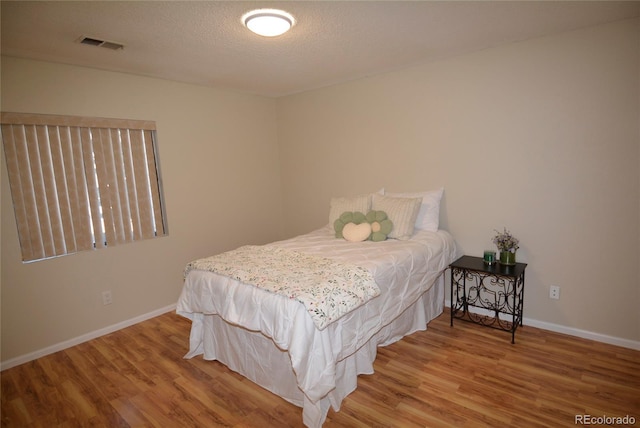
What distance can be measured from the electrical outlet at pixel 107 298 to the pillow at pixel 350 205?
215cm

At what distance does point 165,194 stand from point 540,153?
3.36 metres

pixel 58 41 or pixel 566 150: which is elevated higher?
pixel 58 41

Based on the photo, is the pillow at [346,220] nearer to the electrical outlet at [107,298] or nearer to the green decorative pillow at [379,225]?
the green decorative pillow at [379,225]

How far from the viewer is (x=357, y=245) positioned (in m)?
2.91

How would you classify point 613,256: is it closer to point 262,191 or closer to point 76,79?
point 262,191

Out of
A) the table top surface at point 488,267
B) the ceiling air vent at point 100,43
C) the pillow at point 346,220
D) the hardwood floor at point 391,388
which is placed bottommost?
the hardwood floor at point 391,388

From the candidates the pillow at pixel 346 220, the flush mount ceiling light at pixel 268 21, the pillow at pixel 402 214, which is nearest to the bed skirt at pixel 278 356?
the pillow at pixel 402 214

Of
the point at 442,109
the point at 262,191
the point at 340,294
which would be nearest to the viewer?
the point at 340,294

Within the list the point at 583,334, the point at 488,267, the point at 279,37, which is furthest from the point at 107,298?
the point at 583,334

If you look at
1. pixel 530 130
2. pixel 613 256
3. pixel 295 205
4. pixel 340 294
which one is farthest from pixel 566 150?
pixel 295 205

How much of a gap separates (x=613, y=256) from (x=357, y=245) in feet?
6.10

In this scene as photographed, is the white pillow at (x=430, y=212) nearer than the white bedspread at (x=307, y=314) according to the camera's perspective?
No

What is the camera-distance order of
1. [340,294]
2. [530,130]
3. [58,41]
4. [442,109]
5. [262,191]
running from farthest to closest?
[262,191] < [442,109] < [530,130] < [58,41] < [340,294]

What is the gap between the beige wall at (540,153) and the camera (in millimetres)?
2426
